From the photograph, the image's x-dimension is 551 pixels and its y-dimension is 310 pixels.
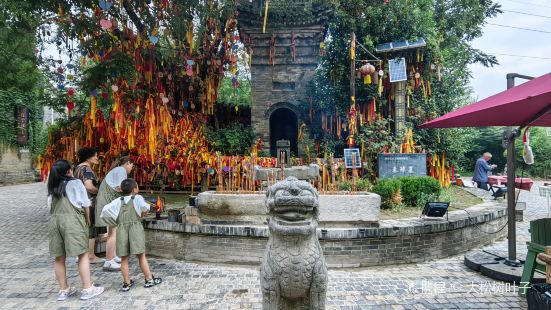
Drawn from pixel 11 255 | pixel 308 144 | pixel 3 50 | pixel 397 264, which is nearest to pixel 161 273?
pixel 11 255

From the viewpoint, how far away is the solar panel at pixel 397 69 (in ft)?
35.8

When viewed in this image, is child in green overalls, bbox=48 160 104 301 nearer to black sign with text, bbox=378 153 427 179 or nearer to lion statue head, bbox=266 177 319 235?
lion statue head, bbox=266 177 319 235

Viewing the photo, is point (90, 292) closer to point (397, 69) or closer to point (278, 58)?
point (397, 69)

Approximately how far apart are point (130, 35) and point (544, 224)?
806 centimetres

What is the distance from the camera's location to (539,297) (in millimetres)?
2783

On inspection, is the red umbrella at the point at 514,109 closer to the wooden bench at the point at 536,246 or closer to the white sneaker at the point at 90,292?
the wooden bench at the point at 536,246

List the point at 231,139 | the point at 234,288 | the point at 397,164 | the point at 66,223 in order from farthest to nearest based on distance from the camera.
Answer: the point at 231,139
the point at 397,164
the point at 234,288
the point at 66,223

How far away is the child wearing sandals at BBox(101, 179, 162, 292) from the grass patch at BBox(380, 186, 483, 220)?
4.63m

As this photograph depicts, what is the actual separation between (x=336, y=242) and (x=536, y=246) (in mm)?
2406

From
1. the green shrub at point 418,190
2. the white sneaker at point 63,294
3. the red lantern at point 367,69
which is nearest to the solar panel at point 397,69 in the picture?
the red lantern at point 367,69

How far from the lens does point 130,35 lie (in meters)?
7.27

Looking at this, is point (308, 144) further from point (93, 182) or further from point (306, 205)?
point (306, 205)

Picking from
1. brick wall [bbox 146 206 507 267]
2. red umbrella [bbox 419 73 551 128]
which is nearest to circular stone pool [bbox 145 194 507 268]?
brick wall [bbox 146 206 507 267]

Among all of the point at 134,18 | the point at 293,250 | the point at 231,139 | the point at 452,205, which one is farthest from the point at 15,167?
the point at 452,205
